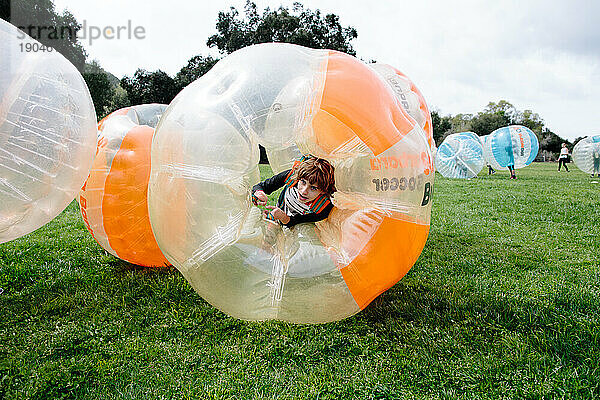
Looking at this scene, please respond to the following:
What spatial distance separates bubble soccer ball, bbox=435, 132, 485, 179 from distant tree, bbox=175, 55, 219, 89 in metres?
17.4

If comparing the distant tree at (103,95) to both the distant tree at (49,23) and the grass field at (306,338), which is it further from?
the grass field at (306,338)

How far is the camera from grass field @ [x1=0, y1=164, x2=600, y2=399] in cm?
246

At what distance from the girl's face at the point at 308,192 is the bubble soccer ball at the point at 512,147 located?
50.2ft

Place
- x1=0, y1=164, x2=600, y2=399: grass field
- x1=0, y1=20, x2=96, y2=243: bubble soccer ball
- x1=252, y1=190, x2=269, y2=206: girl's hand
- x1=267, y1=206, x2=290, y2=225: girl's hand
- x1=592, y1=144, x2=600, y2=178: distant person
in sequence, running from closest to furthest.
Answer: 1. x1=0, y1=164, x2=600, y2=399: grass field
2. x1=0, y1=20, x2=96, y2=243: bubble soccer ball
3. x1=267, y1=206, x2=290, y2=225: girl's hand
4. x1=252, y1=190, x2=269, y2=206: girl's hand
5. x1=592, y1=144, x2=600, y2=178: distant person

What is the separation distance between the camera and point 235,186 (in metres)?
2.88

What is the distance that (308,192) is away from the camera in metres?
3.56

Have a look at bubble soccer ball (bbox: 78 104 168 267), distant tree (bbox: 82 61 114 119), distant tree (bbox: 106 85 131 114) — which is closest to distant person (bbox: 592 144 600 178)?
bubble soccer ball (bbox: 78 104 168 267)

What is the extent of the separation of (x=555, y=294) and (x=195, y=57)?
3026 cm

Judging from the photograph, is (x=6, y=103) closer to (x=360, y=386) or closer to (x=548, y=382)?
(x=360, y=386)

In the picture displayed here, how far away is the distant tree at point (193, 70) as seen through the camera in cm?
2711

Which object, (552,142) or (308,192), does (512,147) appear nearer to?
(308,192)

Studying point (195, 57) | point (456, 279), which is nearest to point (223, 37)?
point (195, 57)

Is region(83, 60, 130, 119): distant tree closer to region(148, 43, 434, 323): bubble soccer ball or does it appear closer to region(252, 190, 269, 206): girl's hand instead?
region(252, 190, 269, 206): girl's hand

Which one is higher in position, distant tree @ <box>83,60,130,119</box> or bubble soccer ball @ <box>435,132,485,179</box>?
distant tree @ <box>83,60,130,119</box>
